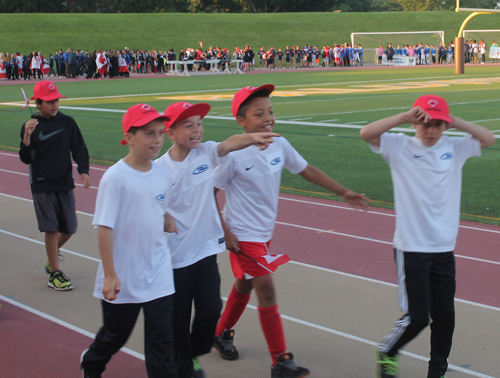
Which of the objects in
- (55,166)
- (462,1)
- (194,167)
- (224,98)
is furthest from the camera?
(462,1)

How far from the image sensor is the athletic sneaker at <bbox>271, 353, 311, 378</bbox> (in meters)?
4.16

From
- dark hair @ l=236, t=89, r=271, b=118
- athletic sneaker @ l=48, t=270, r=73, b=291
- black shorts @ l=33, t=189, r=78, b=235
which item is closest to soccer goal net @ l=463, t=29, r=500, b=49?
black shorts @ l=33, t=189, r=78, b=235

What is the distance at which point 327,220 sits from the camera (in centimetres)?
880

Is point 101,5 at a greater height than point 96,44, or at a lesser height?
greater

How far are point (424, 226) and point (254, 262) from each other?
3.72ft

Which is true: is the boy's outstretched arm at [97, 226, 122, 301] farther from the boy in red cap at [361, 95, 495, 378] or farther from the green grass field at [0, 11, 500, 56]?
the green grass field at [0, 11, 500, 56]

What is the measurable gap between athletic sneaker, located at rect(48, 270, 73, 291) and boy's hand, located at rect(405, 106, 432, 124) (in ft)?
12.5

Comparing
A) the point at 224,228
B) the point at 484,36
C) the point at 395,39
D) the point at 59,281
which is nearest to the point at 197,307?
the point at 224,228

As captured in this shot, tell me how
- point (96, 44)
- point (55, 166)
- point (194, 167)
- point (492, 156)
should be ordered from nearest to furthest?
point (194, 167)
point (55, 166)
point (492, 156)
point (96, 44)

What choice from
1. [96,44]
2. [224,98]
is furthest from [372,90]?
[96,44]

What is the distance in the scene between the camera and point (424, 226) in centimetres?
396

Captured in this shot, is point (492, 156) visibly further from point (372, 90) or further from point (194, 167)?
point (372, 90)

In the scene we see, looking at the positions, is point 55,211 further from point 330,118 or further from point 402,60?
point 402,60

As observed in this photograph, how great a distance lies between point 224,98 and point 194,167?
23.9 m
